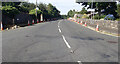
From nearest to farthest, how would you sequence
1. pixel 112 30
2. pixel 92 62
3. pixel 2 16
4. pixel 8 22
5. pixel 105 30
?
pixel 92 62 → pixel 112 30 → pixel 105 30 → pixel 2 16 → pixel 8 22

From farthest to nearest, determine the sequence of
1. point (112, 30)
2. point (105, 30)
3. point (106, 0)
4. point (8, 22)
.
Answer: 1. point (106, 0)
2. point (8, 22)
3. point (105, 30)
4. point (112, 30)

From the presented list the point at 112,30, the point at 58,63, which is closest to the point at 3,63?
the point at 58,63

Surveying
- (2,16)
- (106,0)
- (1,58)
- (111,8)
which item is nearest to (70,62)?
(1,58)

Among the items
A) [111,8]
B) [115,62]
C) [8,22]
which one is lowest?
[115,62]

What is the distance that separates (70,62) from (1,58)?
10.2 ft

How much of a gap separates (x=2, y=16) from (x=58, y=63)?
17.1 metres

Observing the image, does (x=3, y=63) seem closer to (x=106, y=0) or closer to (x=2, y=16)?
(x=2, y=16)

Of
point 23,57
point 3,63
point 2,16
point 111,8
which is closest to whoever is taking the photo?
point 3,63

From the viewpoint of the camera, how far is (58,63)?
5.30m

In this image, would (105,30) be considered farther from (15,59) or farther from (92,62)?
(15,59)

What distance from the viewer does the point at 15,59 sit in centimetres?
571

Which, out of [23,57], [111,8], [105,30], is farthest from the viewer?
[111,8]

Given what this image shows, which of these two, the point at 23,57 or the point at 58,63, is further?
the point at 23,57

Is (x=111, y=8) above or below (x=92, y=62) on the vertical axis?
above
